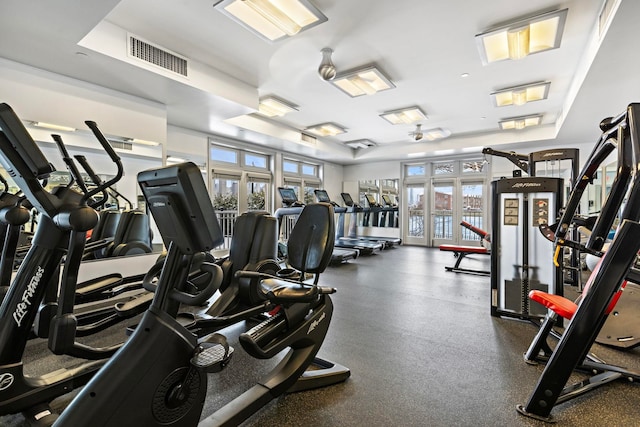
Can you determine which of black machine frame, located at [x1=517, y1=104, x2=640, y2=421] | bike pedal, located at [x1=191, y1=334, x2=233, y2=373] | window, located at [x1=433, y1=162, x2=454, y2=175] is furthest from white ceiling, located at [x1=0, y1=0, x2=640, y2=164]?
window, located at [x1=433, y1=162, x2=454, y2=175]

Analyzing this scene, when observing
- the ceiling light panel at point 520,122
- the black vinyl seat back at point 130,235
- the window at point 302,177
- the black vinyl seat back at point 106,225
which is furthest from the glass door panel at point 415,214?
the black vinyl seat back at point 106,225

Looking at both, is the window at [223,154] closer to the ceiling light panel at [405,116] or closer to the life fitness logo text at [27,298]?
the ceiling light panel at [405,116]

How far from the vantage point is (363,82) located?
4.50 meters

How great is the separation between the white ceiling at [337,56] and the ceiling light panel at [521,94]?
130 mm

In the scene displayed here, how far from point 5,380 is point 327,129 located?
255 inches

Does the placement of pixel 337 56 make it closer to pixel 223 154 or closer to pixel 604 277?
pixel 604 277

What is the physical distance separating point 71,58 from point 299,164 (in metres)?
6.42

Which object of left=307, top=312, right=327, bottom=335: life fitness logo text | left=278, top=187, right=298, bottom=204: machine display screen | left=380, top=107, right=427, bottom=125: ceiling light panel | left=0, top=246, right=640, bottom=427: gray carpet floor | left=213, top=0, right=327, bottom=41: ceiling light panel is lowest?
left=0, top=246, right=640, bottom=427: gray carpet floor

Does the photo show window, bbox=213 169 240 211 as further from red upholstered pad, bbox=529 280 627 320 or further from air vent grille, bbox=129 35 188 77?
red upholstered pad, bbox=529 280 627 320

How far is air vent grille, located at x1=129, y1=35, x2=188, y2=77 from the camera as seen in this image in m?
3.34

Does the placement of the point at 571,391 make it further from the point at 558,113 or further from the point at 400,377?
the point at 558,113

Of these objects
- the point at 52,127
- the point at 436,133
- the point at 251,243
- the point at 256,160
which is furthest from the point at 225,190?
the point at 436,133

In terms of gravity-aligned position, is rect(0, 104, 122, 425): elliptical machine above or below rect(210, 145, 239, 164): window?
below

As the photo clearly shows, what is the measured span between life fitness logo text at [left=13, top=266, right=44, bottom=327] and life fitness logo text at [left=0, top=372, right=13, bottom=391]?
0.81 feet
